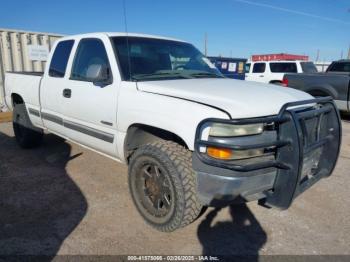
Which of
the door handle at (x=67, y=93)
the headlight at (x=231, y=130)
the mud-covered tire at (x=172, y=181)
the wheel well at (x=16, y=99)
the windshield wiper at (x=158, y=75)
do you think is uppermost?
the windshield wiper at (x=158, y=75)

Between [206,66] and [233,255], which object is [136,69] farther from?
[233,255]

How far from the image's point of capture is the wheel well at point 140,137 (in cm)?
315

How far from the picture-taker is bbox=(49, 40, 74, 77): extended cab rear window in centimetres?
427

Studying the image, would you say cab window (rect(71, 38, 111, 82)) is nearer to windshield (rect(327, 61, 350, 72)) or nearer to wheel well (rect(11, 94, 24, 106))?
wheel well (rect(11, 94, 24, 106))

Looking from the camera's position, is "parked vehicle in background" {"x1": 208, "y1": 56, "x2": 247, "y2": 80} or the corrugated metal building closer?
the corrugated metal building

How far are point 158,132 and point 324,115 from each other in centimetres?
165

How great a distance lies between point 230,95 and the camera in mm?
2703

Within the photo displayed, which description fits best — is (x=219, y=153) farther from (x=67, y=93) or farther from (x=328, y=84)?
(x=328, y=84)

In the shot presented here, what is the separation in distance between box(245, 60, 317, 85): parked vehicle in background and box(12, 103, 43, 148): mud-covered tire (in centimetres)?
1091

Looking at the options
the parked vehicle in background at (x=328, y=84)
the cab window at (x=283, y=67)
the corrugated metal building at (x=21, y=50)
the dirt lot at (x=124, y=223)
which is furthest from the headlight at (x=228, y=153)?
the cab window at (x=283, y=67)

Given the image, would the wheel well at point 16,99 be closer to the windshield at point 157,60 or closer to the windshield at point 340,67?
the windshield at point 157,60

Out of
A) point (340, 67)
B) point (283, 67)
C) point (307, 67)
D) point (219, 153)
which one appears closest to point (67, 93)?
point (219, 153)

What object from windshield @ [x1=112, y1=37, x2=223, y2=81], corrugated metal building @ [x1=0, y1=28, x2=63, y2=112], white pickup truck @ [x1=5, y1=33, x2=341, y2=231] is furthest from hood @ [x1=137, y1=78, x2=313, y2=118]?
corrugated metal building @ [x1=0, y1=28, x2=63, y2=112]

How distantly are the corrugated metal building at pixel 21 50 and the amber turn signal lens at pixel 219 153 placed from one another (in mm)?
8537
